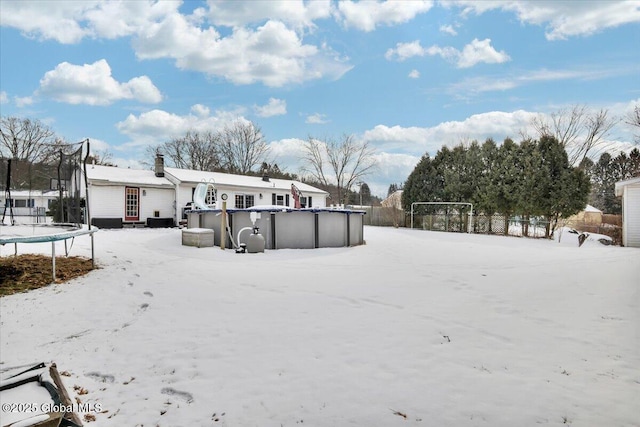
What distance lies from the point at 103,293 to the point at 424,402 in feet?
16.2

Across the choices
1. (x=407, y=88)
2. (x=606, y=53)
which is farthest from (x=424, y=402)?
(x=407, y=88)

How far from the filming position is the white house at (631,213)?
1269cm

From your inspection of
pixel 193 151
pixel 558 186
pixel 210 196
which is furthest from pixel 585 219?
pixel 193 151

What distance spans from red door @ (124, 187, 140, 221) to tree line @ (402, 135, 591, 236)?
15620mm

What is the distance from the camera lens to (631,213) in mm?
12852

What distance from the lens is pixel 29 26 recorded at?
7938 mm

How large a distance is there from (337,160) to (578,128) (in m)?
18.5

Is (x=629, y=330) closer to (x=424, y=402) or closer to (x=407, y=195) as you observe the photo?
(x=424, y=402)

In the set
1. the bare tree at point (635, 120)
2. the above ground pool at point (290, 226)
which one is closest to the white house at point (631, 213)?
the bare tree at point (635, 120)

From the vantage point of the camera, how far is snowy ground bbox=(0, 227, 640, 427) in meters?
2.46

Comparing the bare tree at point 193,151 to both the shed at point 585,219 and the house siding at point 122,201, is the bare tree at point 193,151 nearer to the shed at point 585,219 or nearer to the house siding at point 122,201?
the house siding at point 122,201

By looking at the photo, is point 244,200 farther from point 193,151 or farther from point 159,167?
point 193,151

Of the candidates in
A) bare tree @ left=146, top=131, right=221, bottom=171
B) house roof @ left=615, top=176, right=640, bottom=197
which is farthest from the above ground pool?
bare tree @ left=146, top=131, right=221, bottom=171

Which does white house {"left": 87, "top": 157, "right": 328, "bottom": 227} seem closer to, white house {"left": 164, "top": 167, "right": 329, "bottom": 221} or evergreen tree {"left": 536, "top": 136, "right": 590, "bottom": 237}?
white house {"left": 164, "top": 167, "right": 329, "bottom": 221}
